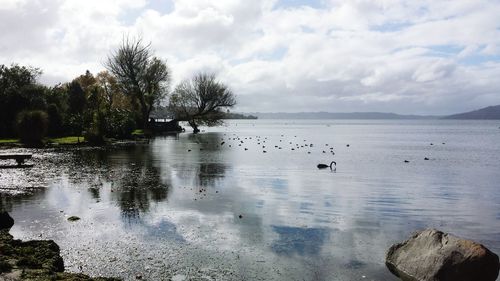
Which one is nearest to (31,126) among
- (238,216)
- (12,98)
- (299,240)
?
(12,98)

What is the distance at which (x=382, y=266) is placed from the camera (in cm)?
1355

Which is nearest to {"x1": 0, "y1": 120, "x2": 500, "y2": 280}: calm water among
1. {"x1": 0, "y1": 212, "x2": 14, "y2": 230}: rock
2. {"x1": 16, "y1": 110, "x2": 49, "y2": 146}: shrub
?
{"x1": 0, "y1": 212, "x2": 14, "y2": 230}: rock

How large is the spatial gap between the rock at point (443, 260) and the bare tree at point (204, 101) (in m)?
90.6

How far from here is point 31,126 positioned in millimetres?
52875

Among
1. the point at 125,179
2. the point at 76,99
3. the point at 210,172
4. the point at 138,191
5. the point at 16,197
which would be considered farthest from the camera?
the point at 76,99

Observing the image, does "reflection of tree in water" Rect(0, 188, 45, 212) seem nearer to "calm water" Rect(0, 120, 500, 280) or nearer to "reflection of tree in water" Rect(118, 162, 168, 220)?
"calm water" Rect(0, 120, 500, 280)

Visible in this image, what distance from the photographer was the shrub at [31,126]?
172 ft

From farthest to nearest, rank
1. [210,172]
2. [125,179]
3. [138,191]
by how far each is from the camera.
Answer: [210,172] < [125,179] < [138,191]

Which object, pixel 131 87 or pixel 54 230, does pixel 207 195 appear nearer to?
pixel 54 230

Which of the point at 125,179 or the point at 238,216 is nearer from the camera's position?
the point at 238,216

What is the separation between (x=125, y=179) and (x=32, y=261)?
683 inches

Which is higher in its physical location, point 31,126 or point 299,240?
point 31,126

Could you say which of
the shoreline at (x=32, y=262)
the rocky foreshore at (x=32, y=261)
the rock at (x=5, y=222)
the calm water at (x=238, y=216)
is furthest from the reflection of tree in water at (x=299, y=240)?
the rock at (x=5, y=222)

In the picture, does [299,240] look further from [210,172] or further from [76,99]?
[76,99]
